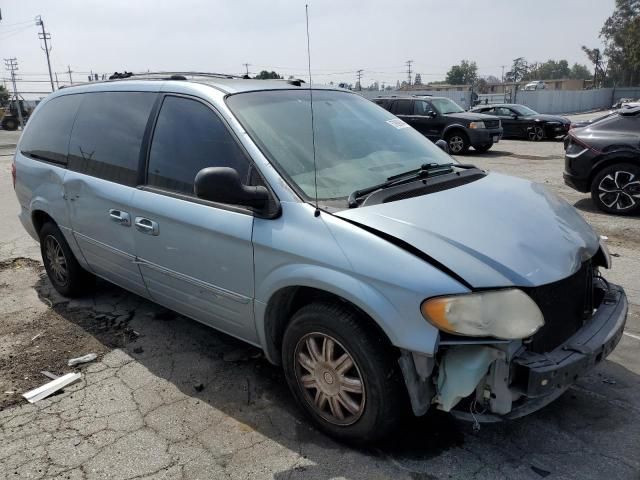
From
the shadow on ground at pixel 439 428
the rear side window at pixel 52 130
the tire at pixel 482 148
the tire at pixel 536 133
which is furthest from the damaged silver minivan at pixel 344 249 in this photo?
the tire at pixel 536 133

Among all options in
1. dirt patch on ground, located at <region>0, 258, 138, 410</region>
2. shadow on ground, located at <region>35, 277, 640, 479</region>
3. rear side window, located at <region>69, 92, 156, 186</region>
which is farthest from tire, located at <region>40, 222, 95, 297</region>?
shadow on ground, located at <region>35, 277, 640, 479</region>

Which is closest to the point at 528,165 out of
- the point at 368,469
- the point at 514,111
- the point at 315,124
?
the point at 514,111

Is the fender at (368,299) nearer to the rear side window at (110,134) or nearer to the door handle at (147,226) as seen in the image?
the door handle at (147,226)

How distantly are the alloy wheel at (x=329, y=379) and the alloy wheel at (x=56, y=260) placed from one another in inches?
113

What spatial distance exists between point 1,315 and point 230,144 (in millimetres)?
2997

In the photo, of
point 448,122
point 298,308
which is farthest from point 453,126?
point 298,308

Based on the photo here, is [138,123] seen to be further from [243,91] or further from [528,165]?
[528,165]

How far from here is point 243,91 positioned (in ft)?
10.7

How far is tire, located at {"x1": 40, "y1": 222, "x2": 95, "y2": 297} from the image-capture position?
4.54 m

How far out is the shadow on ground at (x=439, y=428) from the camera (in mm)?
2518

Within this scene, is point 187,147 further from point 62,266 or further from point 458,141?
point 458,141

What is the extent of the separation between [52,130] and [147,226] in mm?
1888

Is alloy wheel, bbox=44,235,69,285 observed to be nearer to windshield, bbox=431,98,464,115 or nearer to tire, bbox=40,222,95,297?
tire, bbox=40,222,95,297

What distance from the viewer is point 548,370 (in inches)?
87.0
